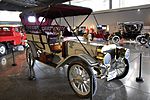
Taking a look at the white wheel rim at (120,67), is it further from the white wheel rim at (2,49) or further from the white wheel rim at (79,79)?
the white wheel rim at (2,49)

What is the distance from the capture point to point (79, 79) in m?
3.39

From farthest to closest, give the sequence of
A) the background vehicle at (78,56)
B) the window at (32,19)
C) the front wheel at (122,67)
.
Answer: the window at (32,19)
the front wheel at (122,67)
the background vehicle at (78,56)

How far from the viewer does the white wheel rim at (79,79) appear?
3.28 metres

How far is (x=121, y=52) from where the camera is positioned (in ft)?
12.8

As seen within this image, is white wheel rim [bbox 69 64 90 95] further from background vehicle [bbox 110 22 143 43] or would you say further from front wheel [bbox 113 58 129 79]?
background vehicle [bbox 110 22 143 43]

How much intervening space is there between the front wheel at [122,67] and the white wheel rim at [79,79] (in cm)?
98

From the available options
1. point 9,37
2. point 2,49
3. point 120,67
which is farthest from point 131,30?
point 2,49

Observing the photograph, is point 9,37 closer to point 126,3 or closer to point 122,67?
point 122,67

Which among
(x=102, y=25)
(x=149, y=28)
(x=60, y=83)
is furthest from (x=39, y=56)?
(x=102, y=25)

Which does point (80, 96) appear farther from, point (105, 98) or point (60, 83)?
point (60, 83)

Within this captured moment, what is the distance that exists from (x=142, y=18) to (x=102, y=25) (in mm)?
4069

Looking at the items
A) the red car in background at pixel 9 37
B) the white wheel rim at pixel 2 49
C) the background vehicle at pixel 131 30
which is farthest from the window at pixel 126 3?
the white wheel rim at pixel 2 49

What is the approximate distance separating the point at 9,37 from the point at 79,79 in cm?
666

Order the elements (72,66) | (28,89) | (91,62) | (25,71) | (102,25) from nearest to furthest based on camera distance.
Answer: (91,62)
(72,66)
(28,89)
(25,71)
(102,25)
